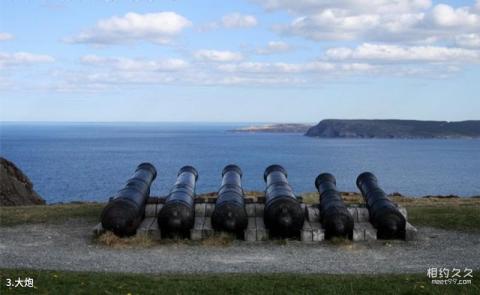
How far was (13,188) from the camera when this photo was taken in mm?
25562

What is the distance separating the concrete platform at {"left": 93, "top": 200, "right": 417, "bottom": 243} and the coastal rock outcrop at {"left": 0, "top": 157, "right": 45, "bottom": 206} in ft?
31.7

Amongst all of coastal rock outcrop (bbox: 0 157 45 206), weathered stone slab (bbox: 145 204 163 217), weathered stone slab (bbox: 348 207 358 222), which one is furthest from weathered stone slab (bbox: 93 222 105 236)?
coastal rock outcrop (bbox: 0 157 45 206)

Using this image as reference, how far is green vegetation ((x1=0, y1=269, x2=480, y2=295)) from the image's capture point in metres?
9.86

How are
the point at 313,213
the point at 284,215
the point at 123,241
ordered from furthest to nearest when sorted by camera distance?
the point at 313,213 → the point at 284,215 → the point at 123,241

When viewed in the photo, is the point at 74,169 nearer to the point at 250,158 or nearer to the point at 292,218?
the point at 250,158

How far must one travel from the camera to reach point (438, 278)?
10.9 meters

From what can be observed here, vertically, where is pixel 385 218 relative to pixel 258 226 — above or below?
above

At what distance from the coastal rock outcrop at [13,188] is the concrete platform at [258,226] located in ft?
31.7

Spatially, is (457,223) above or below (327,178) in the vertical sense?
below

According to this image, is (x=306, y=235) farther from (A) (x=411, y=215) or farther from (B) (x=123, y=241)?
(A) (x=411, y=215)

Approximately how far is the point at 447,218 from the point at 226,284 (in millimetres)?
10400

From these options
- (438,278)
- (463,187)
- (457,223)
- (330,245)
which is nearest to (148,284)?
(438,278)

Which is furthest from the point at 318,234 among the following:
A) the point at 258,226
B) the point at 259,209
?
the point at 259,209

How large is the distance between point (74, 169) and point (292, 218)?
289ft
